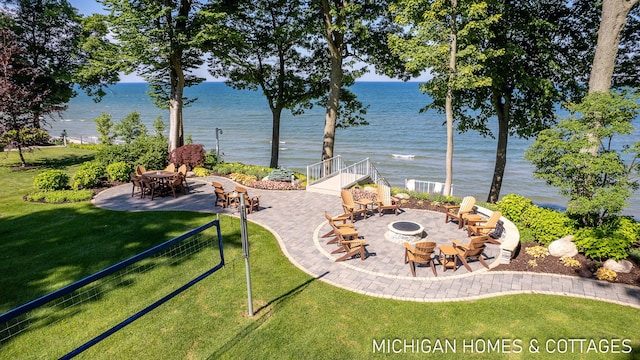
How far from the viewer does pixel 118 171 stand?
1709cm

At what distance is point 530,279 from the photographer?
8.38 metres

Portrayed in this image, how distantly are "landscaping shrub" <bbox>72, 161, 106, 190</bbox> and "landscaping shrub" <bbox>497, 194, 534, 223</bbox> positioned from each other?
18071 mm

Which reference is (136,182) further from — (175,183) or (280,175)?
(280,175)

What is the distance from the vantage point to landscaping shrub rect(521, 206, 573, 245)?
9906 millimetres

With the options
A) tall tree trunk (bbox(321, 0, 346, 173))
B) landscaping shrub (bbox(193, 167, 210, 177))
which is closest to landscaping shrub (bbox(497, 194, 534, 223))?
tall tree trunk (bbox(321, 0, 346, 173))

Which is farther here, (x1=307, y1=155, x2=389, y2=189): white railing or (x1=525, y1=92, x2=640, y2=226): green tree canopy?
(x1=307, y1=155, x2=389, y2=189): white railing

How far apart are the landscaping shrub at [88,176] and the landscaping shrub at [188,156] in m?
3.73

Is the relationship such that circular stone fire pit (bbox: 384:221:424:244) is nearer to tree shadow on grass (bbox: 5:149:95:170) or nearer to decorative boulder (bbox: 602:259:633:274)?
decorative boulder (bbox: 602:259:633:274)

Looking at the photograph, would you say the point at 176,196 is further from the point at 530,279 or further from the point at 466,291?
the point at 530,279

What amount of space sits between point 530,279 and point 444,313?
2993 millimetres

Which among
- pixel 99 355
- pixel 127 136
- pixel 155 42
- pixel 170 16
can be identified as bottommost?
pixel 99 355

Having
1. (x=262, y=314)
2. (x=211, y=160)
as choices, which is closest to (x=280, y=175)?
(x=211, y=160)

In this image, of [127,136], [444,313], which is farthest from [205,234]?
[127,136]

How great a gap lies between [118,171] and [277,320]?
14343mm
